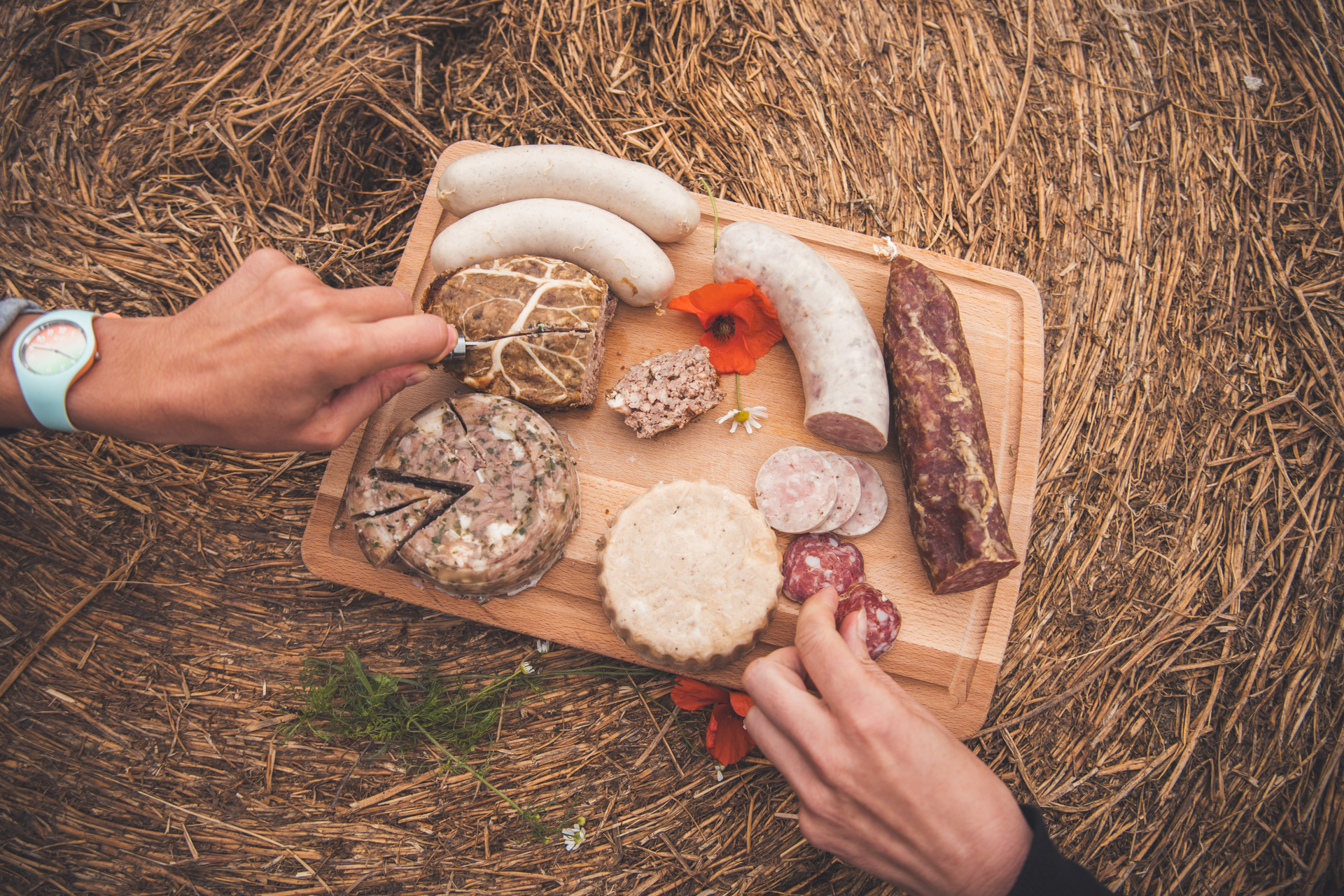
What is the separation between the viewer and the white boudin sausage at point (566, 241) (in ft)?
9.86

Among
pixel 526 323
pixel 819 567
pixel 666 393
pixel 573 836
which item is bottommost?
pixel 573 836

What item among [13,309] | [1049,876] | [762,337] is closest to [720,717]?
[1049,876]

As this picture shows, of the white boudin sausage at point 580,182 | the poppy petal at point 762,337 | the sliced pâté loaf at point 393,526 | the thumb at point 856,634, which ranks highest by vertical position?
the white boudin sausage at point 580,182

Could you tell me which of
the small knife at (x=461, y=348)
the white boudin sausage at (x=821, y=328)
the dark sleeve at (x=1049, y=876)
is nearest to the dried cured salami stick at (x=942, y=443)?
the white boudin sausage at (x=821, y=328)

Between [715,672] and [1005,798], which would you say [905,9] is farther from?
[1005,798]

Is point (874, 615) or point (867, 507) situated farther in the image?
point (867, 507)

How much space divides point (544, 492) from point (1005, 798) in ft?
6.62

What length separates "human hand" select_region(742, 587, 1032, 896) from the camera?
2.29 meters

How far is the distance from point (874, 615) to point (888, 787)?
800 mm

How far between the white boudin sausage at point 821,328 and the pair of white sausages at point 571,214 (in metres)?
0.30

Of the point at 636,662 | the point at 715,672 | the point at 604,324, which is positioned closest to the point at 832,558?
the point at 715,672

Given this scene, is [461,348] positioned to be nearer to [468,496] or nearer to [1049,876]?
[468,496]

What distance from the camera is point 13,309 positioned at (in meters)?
2.48

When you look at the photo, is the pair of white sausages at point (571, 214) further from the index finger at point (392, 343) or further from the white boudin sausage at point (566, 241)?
the index finger at point (392, 343)
